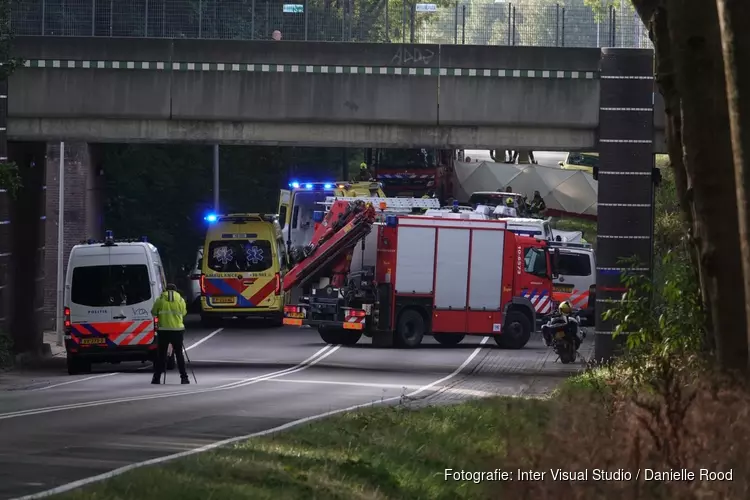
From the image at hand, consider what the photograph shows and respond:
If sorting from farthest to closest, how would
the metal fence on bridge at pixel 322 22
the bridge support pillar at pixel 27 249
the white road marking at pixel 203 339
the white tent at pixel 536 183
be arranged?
1. the white tent at pixel 536 183
2. the white road marking at pixel 203 339
3. the bridge support pillar at pixel 27 249
4. the metal fence on bridge at pixel 322 22

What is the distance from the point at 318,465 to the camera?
12.1 meters

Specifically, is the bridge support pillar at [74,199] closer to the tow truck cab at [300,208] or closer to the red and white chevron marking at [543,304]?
the tow truck cab at [300,208]

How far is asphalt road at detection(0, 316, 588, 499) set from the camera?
12984mm

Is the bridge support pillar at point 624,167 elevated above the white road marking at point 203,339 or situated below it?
above

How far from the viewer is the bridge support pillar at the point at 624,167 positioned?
27.4 metres

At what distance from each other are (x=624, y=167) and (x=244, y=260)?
1255cm

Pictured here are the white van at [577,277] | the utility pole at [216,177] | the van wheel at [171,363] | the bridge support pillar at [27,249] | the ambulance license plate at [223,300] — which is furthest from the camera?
the utility pole at [216,177]

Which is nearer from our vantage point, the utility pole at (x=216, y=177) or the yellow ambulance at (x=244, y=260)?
the yellow ambulance at (x=244, y=260)

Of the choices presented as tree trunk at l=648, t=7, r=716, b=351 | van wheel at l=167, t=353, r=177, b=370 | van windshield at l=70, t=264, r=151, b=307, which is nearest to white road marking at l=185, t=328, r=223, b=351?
van wheel at l=167, t=353, r=177, b=370

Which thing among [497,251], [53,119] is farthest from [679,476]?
[497,251]

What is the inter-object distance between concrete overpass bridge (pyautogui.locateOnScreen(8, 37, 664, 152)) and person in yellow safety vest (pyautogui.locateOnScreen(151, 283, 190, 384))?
616cm

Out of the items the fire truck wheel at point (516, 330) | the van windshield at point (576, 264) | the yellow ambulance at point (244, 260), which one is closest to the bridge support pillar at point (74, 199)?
the yellow ambulance at point (244, 260)

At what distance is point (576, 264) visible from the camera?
3984 cm

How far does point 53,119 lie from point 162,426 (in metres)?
15.3
